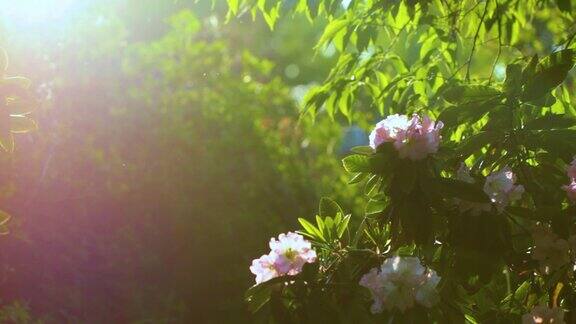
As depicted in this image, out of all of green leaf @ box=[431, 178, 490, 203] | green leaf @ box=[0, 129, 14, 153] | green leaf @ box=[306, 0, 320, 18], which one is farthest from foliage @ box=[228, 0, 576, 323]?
green leaf @ box=[0, 129, 14, 153]

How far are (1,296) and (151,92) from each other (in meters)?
2.92

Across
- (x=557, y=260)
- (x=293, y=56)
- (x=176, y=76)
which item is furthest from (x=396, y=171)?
(x=293, y=56)

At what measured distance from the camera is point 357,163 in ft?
10.0

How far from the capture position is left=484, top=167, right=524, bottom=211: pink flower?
299 centimetres

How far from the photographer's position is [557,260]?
10.3 ft

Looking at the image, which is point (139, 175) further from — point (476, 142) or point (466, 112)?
point (476, 142)

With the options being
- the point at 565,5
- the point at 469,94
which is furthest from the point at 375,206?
the point at 565,5

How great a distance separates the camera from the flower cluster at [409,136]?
9.68ft

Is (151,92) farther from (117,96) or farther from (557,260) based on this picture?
(557,260)

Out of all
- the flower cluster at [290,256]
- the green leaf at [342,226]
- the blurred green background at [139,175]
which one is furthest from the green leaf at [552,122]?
the blurred green background at [139,175]

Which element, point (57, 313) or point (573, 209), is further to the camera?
point (57, 313)

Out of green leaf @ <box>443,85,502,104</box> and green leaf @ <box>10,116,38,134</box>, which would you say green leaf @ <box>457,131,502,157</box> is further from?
green leaf @ <box>10,116,38,134</box>

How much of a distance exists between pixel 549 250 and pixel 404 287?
2.08 ft

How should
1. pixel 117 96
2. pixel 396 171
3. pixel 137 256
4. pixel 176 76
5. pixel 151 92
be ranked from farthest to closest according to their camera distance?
1. pixel 176 76
2. pixel 151 92
3. pixel 117 96
4. pixel 137 256
5. pixel 396 171
